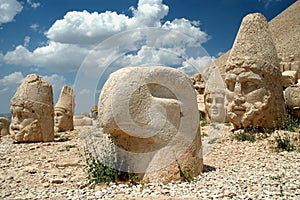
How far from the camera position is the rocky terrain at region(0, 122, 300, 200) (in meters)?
4.29

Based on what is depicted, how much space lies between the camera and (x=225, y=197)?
4.04 metres

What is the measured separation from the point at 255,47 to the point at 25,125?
24.7 ft

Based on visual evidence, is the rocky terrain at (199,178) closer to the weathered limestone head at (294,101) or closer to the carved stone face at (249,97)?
the carved stone face at (249,97)

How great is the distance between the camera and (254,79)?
836 centimetres

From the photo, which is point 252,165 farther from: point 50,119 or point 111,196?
point 50,119

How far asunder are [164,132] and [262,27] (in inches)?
215

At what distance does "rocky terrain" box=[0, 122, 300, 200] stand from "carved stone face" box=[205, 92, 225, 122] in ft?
12.1

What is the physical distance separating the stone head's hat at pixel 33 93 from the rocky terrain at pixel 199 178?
2.54 metres

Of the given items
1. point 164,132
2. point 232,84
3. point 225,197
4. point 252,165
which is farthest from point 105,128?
point 232,84

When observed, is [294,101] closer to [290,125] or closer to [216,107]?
[290,125]

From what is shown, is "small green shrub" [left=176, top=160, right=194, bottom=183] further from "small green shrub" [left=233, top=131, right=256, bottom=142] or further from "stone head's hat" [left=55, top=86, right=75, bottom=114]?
"stone head's hat" [left=55, top=86, right=75, bottom=114]

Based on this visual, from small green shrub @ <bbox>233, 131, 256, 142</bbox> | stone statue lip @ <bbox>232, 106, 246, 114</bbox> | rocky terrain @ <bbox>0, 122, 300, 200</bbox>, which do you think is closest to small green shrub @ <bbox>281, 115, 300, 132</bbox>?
rocky terrain @ <bbox>0, 122, 300, 200</bbox>

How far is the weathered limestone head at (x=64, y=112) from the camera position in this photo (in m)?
14.6

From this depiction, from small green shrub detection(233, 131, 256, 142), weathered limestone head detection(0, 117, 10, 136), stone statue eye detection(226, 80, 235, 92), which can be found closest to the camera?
small green shrub detection(233, 131, 256, 142)
